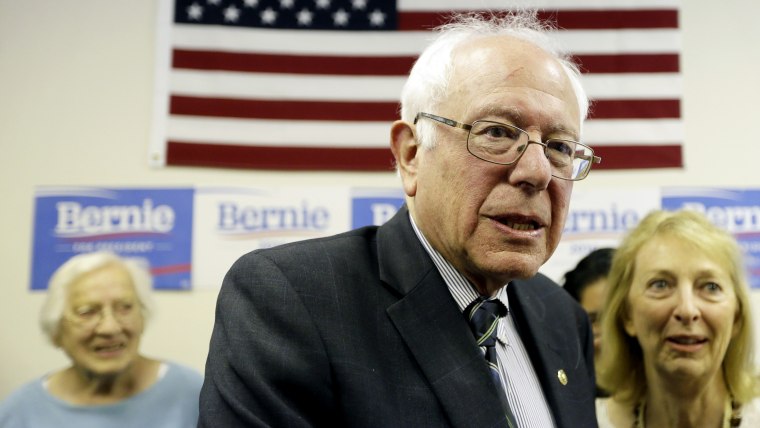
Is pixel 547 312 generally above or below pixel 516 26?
below

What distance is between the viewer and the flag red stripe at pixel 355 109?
13.4 feet

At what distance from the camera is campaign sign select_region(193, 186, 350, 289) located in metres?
3.96

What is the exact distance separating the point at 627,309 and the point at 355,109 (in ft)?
7.26

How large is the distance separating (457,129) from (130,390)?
176 centimetres

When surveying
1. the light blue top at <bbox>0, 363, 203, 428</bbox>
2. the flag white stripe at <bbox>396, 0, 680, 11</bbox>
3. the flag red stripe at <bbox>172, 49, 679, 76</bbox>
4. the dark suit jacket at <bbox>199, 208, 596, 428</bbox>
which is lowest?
the light blue top at <bbox>0, 363, 203, 428</bbox>

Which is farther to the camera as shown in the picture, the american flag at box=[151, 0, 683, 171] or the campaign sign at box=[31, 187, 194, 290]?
the american flag at box=[151, 0, 683, 171]

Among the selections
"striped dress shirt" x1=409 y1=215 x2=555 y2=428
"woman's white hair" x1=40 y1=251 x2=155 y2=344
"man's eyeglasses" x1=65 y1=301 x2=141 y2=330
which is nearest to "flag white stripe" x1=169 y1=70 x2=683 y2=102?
"woman's white hair" x1=40 y1=251 x2=155 y2=344

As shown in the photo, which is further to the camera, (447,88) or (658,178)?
(658,178)

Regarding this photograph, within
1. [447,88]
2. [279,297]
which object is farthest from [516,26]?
[279,297]

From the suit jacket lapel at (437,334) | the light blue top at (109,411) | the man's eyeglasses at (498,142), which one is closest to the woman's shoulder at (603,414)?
the suit jacket lapel at (437,334)

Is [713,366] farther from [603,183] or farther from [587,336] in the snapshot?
[603,183]

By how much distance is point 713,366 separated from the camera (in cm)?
215

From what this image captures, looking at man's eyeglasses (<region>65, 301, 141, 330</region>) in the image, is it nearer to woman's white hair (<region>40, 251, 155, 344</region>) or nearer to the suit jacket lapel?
woman's white hair (<region>40, 251, 155, 344</region>)

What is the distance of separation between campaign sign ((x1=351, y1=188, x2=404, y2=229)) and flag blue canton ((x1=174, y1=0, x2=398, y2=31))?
94cm
